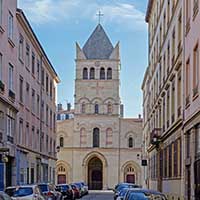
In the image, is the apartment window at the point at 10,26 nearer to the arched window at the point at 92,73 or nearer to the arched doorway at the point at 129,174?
the arched doorway at the point at 129,174


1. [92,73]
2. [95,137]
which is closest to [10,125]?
[95,137]

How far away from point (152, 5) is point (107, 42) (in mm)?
51105

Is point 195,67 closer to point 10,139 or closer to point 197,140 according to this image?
point 197,140

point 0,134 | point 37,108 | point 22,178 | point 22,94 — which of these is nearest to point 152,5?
point 37,108

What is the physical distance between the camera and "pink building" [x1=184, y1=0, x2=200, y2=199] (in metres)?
24.4

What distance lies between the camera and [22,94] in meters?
41.1

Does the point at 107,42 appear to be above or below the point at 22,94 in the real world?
above

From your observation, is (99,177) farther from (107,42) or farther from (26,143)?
(26,143)

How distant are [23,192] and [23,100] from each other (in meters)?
17.0

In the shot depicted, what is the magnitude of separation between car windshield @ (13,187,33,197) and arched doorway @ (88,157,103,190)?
241 feet

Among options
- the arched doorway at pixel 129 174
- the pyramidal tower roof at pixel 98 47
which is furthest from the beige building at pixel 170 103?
the pyramidal tower roof at pixel 98 47

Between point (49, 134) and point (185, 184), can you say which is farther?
point (49, 134)

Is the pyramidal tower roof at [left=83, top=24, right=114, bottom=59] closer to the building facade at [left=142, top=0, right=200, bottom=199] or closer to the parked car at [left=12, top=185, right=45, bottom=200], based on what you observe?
the building facade at [left=142, top=0, right=200, bottom=199]

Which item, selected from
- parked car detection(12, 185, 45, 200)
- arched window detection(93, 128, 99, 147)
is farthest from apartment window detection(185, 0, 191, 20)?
arched window detection(93, 128, 99, 147)
